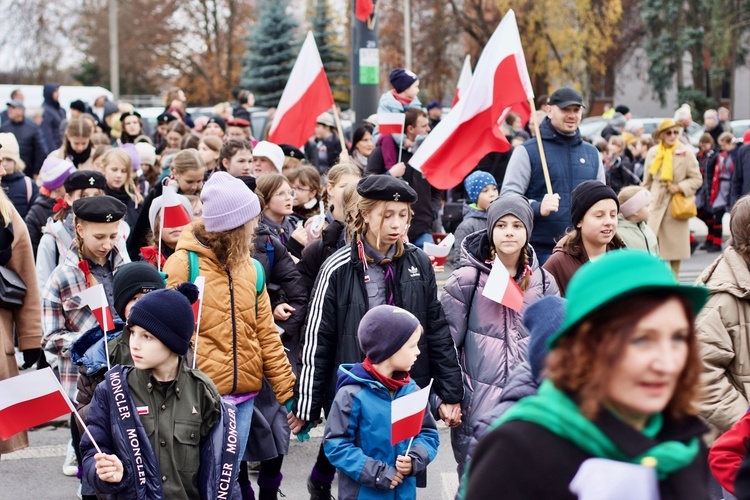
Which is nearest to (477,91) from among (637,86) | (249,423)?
(249,423)

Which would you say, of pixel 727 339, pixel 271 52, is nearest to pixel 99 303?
pixel 727 339

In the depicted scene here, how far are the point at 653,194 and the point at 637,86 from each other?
41.7 meters

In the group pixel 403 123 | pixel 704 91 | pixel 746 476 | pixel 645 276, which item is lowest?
pixel 746 476

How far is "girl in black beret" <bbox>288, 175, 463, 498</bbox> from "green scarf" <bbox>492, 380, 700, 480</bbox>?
3.07 m

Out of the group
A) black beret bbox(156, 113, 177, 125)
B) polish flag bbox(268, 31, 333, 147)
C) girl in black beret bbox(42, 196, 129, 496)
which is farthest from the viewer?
black beret bbox(156, 113, 177, 125)

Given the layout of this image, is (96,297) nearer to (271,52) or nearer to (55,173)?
(55,173)

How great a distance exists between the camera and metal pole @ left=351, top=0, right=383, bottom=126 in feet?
48.3

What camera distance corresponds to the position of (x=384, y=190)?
5.36 metres

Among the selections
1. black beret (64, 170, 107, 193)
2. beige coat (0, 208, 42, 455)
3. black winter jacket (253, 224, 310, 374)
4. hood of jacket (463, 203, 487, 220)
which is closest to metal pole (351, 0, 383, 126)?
hood of jacket (463, 203, 487, 220)

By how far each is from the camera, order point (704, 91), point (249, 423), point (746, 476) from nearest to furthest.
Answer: point (746, 476) < point (249, 423) < point (704, 91)

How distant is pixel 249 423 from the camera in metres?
5.50

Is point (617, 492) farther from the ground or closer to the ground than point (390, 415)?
farther from the ground

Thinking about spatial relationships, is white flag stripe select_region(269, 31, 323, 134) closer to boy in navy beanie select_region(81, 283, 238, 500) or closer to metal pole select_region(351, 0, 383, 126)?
metal pole select_region(351, 0, 383, 126)

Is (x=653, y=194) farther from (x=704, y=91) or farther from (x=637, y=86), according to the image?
(x=637, y=86)
